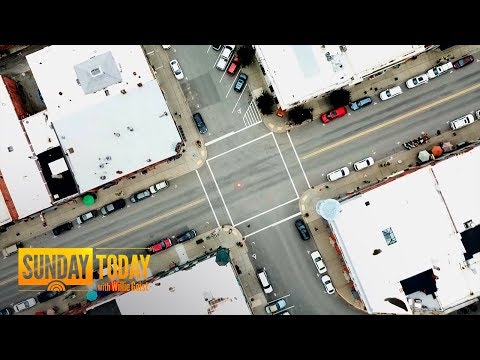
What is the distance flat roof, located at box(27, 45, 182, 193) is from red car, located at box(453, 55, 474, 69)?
43679 mm

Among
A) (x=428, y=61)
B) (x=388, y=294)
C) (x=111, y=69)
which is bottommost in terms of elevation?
(x=388, y=294)

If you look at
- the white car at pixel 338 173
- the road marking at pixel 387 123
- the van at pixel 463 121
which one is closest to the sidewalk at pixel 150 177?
the road marking at pixel 387 123

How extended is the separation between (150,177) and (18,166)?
1938 centimetres

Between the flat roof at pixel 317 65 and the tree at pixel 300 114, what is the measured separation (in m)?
3.30

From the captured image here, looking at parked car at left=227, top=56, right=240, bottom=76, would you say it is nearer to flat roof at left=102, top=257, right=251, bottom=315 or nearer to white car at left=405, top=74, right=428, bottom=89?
white car at left=405, top=74, right=428, bottom=89

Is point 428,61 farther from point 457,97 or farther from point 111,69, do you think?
point 111,69

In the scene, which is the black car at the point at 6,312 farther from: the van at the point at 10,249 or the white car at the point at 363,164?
the white car at the point at 363,164

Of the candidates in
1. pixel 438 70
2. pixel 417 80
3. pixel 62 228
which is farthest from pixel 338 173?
pixel 62 228

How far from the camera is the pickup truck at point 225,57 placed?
236ft

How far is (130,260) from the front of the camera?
73.6 metres

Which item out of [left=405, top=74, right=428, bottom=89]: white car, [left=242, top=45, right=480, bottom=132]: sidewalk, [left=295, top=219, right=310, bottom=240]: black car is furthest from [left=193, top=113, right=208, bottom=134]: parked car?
[left=405, top=74, right=428, bottom=89]: white car

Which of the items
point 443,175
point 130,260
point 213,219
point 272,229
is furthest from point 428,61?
point 130,260

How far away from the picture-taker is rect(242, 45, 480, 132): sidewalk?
72125 millimetres

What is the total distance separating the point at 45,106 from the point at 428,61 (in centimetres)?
6018
